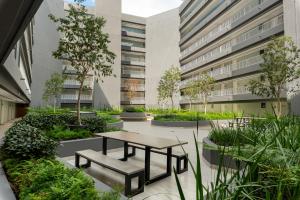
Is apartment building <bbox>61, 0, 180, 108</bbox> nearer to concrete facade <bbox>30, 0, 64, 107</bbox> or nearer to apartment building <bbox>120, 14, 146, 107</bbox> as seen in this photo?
apartment building <bbox>120, 14, 146, 107</bbox>

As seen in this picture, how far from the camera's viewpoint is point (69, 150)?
689 centimetres

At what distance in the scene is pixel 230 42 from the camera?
30562 millimetres

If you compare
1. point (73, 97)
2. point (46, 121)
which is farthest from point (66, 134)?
point (73, 97)

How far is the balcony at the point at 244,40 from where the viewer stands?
883 inches

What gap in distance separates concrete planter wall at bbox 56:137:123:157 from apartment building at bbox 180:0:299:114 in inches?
699

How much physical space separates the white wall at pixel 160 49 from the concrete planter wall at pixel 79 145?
33.9 meters

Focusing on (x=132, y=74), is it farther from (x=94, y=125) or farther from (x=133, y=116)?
(x=94, y=125)

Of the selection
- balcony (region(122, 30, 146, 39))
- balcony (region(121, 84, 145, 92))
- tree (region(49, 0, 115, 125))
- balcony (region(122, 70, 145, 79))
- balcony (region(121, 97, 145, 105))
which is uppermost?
balcony (region(122, 30, 146, 39))

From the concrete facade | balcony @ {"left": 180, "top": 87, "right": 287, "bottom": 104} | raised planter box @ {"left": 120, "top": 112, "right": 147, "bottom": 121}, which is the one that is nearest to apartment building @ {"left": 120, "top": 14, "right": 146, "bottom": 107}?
balcony @ {"left": 180, "top": 87, "right": 287, "bottom": 104}

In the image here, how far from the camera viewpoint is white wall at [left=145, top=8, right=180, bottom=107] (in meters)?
42.1

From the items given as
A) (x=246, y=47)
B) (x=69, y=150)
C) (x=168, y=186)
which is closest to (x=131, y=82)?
(x=246, y=47)

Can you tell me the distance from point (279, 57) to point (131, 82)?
1211 inches

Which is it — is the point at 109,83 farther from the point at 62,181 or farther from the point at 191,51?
the point at 62,181

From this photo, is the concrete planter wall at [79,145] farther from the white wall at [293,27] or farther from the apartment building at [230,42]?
the white wall at [293,27]
